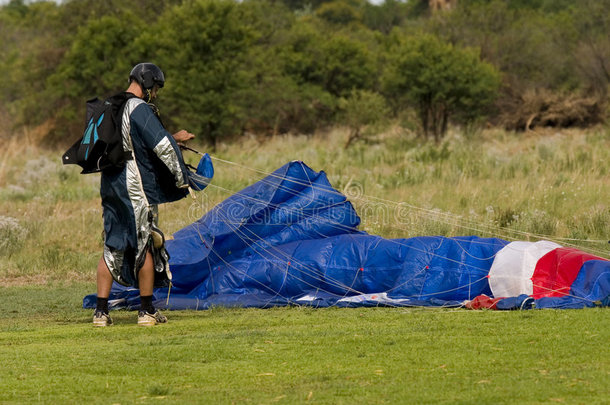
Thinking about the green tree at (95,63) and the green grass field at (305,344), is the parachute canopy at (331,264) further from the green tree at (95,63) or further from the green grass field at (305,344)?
the green tree at (95,63)

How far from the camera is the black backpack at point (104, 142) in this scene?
711cm

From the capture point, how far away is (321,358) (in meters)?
5.55

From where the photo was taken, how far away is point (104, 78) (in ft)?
98.3

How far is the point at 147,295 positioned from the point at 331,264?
70.9 inches

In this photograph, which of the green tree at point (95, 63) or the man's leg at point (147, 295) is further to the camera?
the green tree at point (95, 63)

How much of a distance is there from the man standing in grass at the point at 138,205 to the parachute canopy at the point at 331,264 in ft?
3.46

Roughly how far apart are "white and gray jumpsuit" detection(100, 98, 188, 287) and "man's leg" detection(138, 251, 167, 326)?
6 cm

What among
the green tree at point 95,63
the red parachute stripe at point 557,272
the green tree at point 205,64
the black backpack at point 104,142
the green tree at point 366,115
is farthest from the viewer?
the green tree at point 95,63

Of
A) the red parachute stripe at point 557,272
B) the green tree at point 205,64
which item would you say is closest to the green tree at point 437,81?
the green tree at point 205,64

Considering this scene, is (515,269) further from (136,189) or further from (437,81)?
(437,81)

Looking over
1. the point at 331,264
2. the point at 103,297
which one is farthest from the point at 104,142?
the point at 331,264

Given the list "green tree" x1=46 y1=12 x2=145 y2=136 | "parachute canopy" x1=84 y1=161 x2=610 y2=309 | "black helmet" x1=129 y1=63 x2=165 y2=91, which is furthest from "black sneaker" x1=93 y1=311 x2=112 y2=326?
"green tree" x1=46 y1=12 x2=145 y2=136

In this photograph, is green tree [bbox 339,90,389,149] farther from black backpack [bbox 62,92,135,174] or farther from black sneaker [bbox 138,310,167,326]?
black sneaker [bbox 138,310,167,326]

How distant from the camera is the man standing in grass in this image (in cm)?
715
